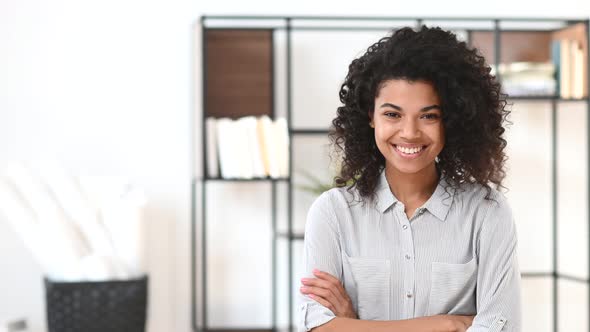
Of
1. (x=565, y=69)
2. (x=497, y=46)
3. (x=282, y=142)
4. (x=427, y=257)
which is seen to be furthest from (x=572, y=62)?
(x=427, y=257)

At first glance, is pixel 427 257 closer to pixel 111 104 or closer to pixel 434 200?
pixel 434 200

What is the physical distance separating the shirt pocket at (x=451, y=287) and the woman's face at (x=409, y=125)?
0.64 ft

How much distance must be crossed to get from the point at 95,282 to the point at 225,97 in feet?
3.09

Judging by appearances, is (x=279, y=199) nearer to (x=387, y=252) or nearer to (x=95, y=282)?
(x=95, y=282)

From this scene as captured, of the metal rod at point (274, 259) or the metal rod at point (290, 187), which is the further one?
the metal rod at point (274, 259)

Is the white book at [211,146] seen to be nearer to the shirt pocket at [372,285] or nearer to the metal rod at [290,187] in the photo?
the metal rod at [290,187]

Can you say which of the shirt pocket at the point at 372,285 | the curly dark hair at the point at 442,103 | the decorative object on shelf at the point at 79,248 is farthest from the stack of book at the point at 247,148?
the shirt pocket at the point at 372,285

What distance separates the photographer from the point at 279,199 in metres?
4.21

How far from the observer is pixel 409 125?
183 cm

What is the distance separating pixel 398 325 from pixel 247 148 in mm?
2067

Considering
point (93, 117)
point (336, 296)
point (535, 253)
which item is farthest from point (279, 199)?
point (336, 296)

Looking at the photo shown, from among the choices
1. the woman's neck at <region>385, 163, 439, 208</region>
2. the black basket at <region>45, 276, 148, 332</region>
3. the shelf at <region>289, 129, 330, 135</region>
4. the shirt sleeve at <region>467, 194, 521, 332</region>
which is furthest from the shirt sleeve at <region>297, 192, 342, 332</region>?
the shelf at <region>289, 129, 330, 135</region>

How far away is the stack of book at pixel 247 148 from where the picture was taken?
386cm

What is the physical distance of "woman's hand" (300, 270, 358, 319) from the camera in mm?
1924
